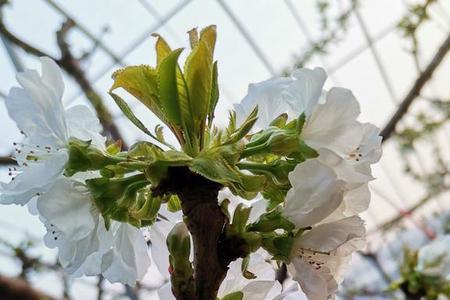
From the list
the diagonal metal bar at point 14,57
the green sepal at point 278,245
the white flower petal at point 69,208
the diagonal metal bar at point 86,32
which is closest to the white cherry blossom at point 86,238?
the white flower petal at point 69,208

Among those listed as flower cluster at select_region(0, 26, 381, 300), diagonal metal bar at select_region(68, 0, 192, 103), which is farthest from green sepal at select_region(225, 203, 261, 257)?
diagonal metal bar at select_region(68, 0, 192, 103)

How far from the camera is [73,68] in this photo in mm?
1953

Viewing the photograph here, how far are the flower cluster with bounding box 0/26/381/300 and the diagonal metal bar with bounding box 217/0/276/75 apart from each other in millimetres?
3025

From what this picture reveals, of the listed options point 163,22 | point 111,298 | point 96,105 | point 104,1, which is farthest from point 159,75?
point 163,22

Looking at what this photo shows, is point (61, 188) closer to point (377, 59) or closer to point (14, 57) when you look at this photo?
point (14, 57)

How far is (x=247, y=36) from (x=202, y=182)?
3.26m

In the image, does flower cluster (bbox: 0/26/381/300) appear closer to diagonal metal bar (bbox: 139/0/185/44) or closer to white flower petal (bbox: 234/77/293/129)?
white flower petal (bbox: 234/77/293/129)

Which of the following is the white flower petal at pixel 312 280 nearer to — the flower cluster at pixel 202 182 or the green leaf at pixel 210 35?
the flower cluster at pixel 202 182

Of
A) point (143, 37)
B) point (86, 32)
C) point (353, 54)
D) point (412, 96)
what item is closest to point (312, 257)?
point (412, 96)

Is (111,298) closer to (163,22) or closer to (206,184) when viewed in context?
(206,184)

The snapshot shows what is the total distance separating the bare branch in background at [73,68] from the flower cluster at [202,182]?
1218 mm

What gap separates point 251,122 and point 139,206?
107 mm

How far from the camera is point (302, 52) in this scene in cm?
184

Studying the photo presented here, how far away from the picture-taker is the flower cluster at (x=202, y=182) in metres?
0.46
